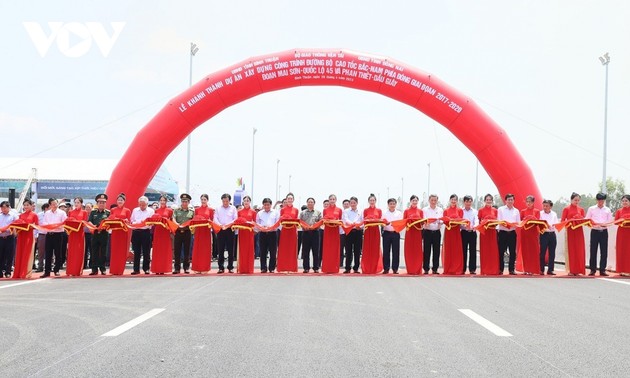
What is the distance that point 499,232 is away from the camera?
14984 millimetres

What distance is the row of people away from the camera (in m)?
14.6

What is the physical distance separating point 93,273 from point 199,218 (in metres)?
2.66

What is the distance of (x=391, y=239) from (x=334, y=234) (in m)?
1.33

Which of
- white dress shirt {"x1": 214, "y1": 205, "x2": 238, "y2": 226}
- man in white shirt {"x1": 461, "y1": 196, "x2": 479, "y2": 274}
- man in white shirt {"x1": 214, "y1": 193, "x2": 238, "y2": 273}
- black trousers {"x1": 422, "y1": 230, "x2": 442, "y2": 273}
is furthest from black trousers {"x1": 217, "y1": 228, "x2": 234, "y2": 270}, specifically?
man in white shirt {"x1": 461, "y1": 196, "x2": 479, "y2": 274}

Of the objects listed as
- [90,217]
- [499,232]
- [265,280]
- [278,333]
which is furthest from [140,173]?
[278,333]

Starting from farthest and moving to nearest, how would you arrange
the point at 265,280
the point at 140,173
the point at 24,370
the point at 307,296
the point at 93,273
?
1. the point at 140,173
2. the point at 93,273
3. the point at 265,280
4. the point at 307,296
5. the point at 24,370

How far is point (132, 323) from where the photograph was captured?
277 inches

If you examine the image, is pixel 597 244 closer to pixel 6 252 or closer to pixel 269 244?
pixel 269 244

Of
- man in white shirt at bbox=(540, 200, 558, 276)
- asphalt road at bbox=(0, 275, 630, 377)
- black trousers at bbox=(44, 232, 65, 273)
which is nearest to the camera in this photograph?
asphalt road at bbox=(0, 275, 630, 377)

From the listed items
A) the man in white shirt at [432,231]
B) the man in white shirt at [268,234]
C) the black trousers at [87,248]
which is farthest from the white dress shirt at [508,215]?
the black trousers at [87,248]

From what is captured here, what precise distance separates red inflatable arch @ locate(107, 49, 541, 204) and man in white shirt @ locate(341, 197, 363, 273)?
5.17m

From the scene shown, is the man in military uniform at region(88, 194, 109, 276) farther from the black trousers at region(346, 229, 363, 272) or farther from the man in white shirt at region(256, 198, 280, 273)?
the black trousers at region(346, 229, 363, 272)

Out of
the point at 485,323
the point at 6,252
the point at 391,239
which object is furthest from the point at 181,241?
the point at 485,323

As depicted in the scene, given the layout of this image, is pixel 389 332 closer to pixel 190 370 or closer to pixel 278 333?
pixel 278 333
